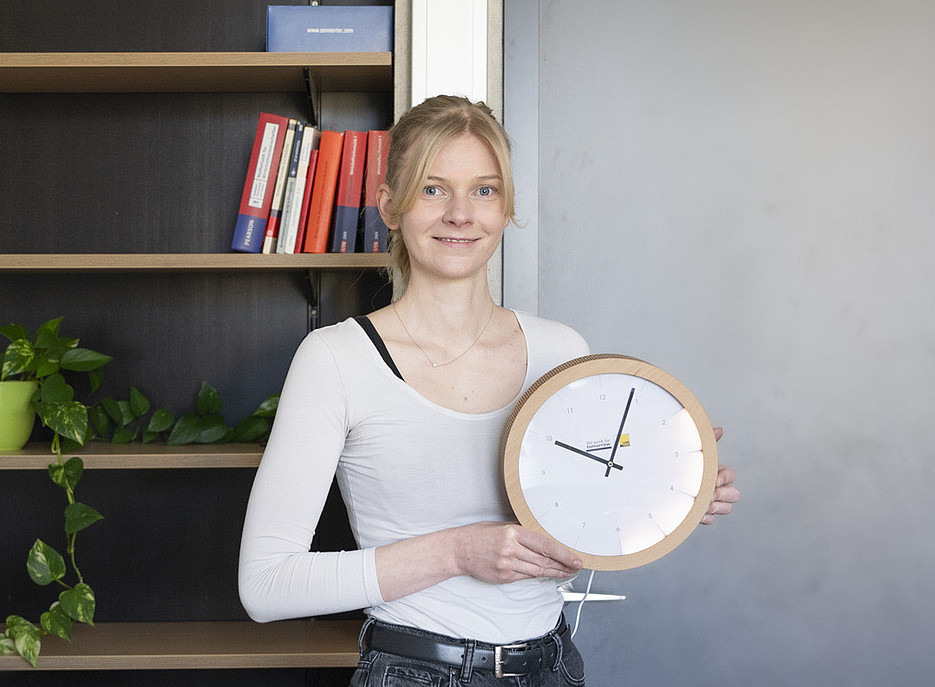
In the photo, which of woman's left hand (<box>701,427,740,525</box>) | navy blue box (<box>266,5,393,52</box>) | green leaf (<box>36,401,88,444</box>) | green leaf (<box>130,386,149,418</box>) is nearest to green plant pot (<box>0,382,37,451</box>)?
green leaf (<box>36,401,88,444</box>)

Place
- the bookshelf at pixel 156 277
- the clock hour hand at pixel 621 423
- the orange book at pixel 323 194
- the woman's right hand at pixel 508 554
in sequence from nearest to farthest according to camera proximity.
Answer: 1. the woman's right hand at pixel 508 554
2. the clock hour hand at pixel 621 423
3. the orange book at pixel 323 194
4. the bookshelf at pixel 156 277

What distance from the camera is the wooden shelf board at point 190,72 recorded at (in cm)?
203

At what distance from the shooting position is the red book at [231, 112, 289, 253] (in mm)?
2096

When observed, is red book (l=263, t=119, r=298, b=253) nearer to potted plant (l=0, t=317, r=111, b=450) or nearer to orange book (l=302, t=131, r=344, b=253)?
orange book (l=302, t=131, r=344, b=253)

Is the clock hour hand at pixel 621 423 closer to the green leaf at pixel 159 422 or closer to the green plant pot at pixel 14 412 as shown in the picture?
the green leaf at pixel 159 422

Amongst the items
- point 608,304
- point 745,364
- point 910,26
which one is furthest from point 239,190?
point 910,26

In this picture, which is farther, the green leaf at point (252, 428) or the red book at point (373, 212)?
the green leaf at point (252, 428)

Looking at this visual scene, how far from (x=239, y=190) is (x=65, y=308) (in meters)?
0.57

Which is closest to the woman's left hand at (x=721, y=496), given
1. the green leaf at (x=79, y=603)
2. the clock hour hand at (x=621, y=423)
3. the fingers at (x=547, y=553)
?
the clock hour hand at (x=621, y=423)

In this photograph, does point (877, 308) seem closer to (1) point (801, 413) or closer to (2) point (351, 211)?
(1) point (801, 413)

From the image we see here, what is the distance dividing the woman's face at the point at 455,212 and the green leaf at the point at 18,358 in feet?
4.03

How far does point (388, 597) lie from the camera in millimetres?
1112

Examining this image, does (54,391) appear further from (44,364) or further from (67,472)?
(67,472)

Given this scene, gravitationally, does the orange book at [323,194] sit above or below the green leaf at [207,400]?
above
